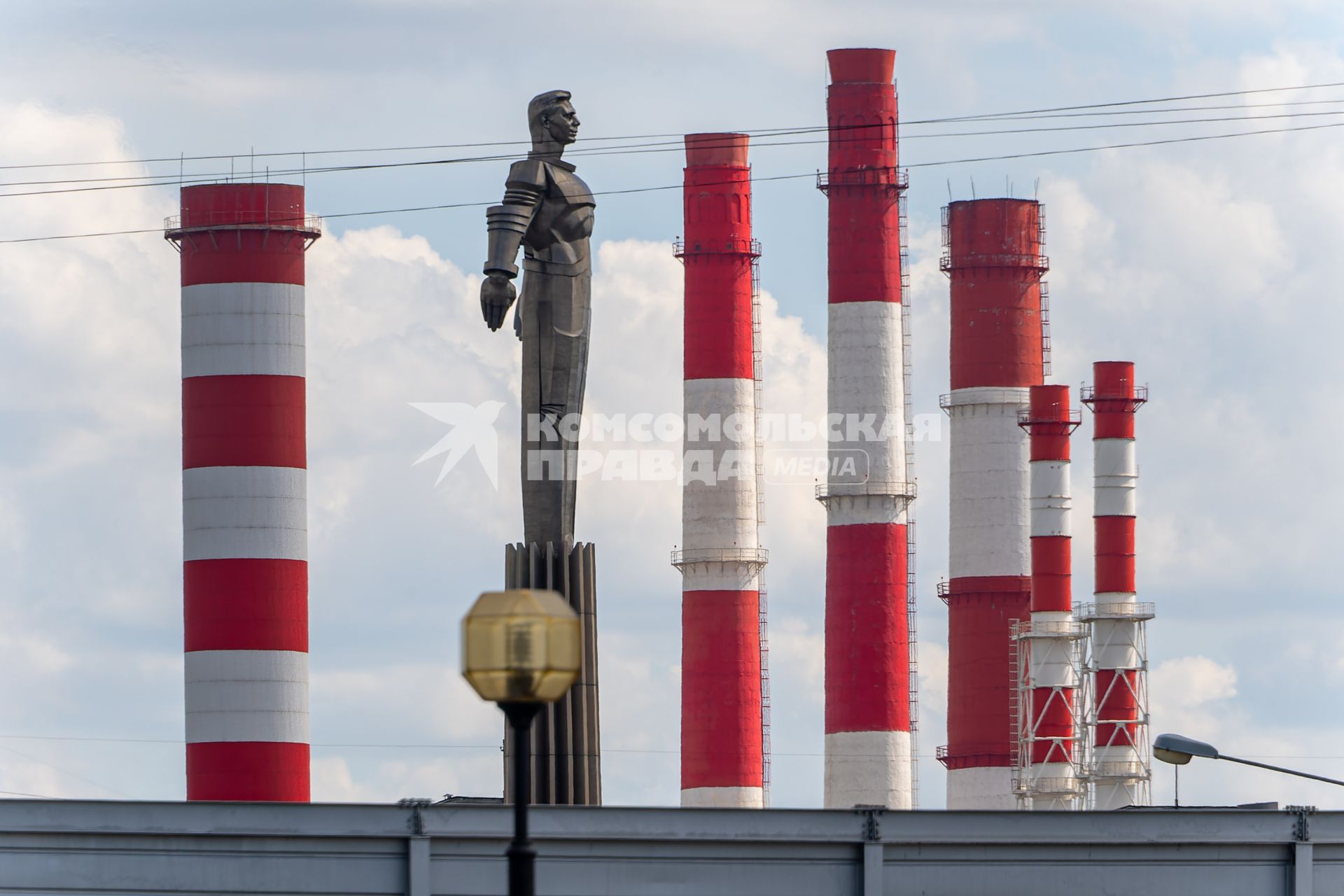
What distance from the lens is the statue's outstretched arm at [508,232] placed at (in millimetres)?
20141

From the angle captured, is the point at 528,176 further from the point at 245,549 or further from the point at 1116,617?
the point at 1116,617

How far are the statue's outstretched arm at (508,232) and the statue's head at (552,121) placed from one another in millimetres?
278

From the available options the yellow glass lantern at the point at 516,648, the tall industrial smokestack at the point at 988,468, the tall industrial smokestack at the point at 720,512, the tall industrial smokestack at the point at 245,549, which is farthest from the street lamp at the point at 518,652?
the tall industrial smokestack at the point at 988,468

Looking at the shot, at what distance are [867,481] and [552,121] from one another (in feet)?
90.2

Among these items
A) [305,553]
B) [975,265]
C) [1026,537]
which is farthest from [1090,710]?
[305,553]

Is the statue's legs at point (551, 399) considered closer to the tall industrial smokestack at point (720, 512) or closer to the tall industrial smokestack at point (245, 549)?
the tall industrial smokestack at point (245, 549)

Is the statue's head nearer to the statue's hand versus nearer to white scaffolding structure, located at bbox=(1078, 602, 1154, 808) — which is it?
the statue's hand

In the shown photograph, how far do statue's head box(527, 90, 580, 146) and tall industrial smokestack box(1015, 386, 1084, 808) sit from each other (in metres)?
29.7

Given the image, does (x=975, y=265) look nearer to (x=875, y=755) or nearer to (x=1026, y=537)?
(x=1026, y=537)

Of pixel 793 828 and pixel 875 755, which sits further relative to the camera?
pixel 875 755

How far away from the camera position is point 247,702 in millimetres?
39406

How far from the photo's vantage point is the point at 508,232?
20.4 m

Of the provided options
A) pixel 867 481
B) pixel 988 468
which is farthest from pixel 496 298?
pixel 988 468

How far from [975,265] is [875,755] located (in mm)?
10373
